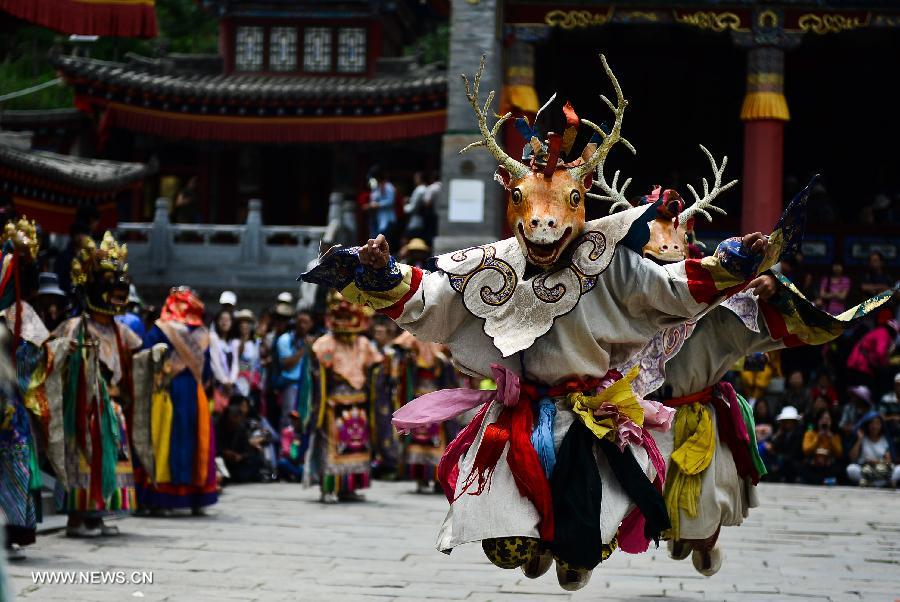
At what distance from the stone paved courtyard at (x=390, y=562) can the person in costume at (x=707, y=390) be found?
692 mm

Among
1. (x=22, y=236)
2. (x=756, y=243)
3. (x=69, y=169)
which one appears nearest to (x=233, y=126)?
(x=69, y=169)

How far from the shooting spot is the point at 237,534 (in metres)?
10.2

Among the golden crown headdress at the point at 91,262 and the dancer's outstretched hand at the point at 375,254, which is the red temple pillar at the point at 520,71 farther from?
the dancer's outstretched hand at the point at 375,254

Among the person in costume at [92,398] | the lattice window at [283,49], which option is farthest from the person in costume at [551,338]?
the lattice window at [283,49]

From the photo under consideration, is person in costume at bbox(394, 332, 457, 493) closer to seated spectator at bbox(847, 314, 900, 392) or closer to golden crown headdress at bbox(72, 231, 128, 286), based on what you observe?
seated spectator at bbox(847, 314, 900, 392)

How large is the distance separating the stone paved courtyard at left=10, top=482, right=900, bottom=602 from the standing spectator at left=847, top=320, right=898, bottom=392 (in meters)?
3.18

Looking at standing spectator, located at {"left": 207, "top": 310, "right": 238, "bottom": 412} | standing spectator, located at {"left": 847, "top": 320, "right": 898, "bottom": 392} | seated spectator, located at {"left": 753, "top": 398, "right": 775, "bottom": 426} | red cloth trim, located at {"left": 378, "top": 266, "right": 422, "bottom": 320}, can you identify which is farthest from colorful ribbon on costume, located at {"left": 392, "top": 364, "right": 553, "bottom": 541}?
standing spectator, located at {"left": 847, "top": 320, "right": 898, "bottom": 392}

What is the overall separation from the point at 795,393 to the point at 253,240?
875 cm

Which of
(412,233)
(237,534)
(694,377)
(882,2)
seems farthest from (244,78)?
(694,377)

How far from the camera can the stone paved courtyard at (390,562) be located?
7.76 m

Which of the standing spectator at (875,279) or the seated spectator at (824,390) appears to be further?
the standing spectator at (875,279)

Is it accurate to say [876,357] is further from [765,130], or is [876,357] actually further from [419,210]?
[419,210]

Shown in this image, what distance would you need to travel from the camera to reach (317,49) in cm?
2695

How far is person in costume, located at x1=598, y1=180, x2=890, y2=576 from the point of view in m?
7.02
